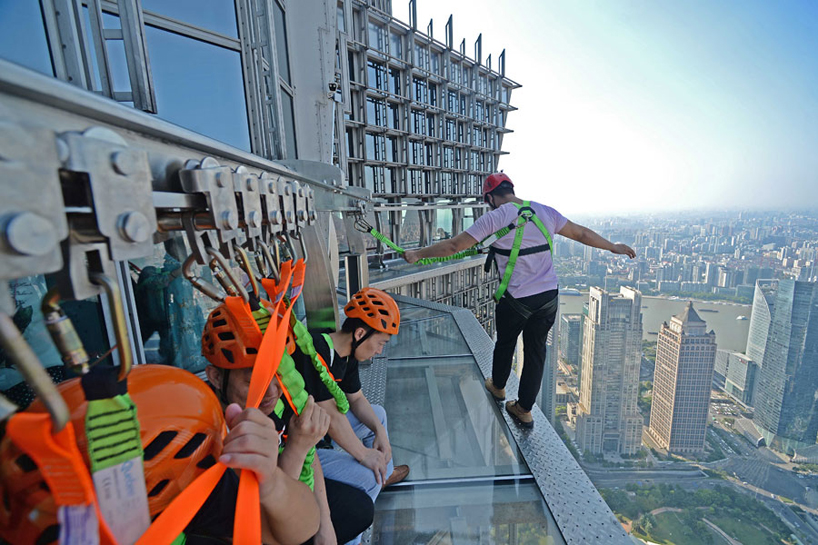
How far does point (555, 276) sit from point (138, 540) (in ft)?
8.18

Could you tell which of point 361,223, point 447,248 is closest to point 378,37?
point 361,223

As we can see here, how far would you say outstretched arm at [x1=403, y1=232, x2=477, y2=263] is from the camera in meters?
2.49

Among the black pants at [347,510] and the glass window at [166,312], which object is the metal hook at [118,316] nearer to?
the black pants at [347,510]

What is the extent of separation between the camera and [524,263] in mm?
2426

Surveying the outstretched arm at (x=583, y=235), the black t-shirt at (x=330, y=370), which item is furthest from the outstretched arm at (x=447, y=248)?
the black t-shirt at (x=330, y=370)

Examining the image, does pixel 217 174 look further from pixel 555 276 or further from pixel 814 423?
pixel 814 423

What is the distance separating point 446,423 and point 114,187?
8.50 ft

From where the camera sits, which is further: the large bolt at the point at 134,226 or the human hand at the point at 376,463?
the human hand at the point at 376,463

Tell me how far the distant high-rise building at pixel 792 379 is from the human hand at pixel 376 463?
1459 centimetres

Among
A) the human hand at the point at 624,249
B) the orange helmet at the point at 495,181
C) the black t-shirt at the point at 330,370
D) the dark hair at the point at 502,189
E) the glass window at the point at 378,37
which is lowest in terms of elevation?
the black t-shirt at the point at 330,370

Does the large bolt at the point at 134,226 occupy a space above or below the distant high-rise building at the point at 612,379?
above

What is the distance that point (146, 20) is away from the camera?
1717 millimetres

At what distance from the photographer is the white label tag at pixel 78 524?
47 cm

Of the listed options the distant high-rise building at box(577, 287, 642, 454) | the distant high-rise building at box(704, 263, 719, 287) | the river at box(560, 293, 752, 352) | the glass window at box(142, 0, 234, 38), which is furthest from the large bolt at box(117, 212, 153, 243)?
the distant high-rise building at box(704, 263, 719, 287)
